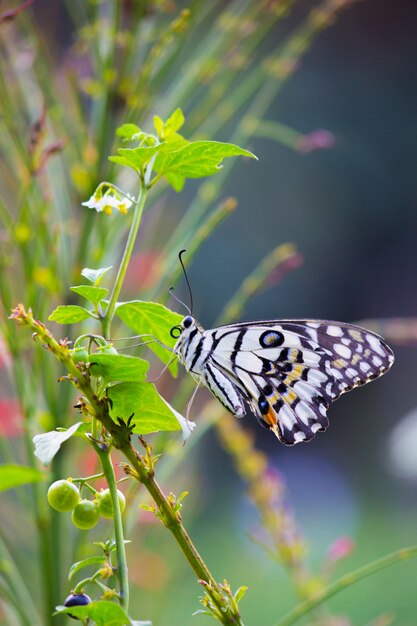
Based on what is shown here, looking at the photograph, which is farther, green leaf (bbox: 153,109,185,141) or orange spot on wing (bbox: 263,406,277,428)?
orange spot on wing (bbox: 263,406,277,428)

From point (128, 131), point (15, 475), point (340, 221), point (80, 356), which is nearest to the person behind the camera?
point (15, 475)

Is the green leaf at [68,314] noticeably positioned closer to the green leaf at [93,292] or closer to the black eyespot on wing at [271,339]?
the green leaf at [93,292]

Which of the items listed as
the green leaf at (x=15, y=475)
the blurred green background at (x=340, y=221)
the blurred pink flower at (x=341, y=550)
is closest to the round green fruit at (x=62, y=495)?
the green leaf at (x=15, y=475)

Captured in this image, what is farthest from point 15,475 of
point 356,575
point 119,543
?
point 356,575

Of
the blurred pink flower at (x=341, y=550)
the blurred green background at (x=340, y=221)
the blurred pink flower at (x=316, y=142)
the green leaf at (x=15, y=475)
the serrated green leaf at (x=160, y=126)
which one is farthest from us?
the blurred green background at (x=340, y=221)

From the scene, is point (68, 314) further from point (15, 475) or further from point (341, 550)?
point (341, 550)

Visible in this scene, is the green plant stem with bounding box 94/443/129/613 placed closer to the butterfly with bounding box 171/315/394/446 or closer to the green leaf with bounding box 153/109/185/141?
the green leaf with bounding box 153/109/185/141

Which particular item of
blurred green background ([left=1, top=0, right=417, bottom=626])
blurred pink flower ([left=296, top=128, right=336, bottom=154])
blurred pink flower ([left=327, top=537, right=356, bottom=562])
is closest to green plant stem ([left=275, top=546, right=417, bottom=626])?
blurred pink flower ([left=327, top=537, right=356, bottom=562])
